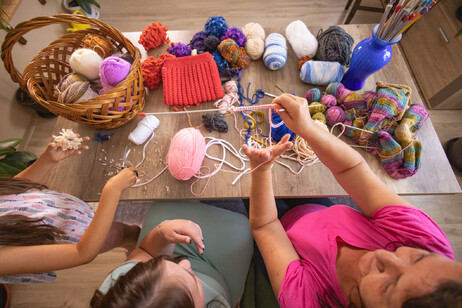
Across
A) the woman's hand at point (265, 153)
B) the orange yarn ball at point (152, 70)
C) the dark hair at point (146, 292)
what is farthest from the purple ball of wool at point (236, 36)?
the dark hair at point (146, 292)

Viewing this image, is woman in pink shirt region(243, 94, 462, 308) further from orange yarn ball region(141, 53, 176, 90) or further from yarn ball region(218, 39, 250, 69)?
orange yarn ball region(141, 53, 176, 90)

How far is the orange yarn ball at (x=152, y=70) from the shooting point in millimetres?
1066

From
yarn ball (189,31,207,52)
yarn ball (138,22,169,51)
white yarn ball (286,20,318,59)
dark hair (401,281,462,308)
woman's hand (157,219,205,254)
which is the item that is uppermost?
yarn ball (138,22,169,51)

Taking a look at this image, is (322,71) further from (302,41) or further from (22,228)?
(22,228)

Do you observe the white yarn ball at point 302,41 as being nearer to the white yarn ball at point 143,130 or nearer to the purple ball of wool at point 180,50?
the purple ball of wool at point 180,50

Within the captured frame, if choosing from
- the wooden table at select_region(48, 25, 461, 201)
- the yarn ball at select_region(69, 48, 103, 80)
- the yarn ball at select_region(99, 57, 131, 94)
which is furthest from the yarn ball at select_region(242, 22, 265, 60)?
the yarn ball at select_region(69, 48, 103, 80)

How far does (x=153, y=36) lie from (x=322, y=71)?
32.2 inches

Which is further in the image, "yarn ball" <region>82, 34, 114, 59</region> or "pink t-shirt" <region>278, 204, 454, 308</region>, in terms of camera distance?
"yarn ball" <region>82, 34, 114, 59</region>

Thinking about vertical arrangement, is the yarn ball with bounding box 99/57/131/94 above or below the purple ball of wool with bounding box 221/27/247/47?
below

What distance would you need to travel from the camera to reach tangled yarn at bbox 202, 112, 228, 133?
3.25ft

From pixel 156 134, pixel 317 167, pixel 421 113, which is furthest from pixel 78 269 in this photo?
pixel 421 113

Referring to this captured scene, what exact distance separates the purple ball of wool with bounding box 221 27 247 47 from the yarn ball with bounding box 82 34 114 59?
1.66 feet

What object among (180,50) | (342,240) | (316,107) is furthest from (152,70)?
(342,240)

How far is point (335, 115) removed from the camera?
94 cm
